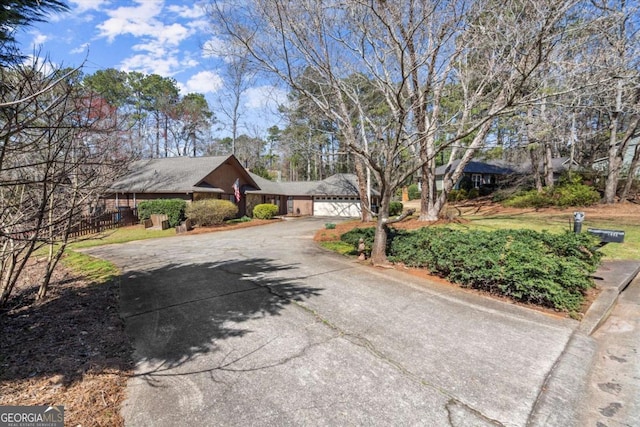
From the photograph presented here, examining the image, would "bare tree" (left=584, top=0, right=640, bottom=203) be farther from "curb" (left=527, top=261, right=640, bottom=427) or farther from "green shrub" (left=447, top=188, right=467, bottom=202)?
"green shrub" (left=447, top=188, right=467, bottom=202)

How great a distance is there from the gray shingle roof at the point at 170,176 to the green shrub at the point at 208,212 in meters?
1.64

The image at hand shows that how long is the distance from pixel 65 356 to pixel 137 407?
153cm

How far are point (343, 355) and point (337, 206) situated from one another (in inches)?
998

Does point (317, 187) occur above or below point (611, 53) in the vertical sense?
below

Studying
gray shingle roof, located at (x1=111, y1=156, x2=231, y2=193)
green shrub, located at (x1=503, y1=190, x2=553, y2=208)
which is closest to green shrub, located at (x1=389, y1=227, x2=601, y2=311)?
gray shingle roof, located at (x1=111, y1=156, x2=231, y2=193)

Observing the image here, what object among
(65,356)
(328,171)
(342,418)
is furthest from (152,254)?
(328,171)

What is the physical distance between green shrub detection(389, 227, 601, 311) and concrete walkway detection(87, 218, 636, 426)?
0.39m

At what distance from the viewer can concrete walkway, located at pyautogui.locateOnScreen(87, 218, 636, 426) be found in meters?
2.85

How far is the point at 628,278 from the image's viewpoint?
6.84m

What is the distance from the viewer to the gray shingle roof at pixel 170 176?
19.8 m

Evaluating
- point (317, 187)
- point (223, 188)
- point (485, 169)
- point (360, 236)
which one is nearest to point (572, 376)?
point (360, 236)

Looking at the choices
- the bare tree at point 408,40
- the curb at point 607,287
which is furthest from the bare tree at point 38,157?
the curb at point 607,287

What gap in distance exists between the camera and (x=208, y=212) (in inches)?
714

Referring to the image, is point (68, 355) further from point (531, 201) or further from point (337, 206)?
point (337, 206)
